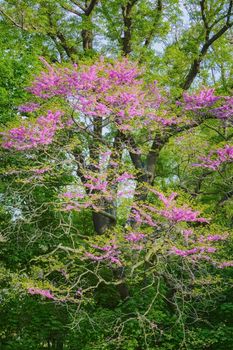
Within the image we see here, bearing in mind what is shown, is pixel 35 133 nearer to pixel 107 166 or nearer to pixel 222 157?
pixel 107 166

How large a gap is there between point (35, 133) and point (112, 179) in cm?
203

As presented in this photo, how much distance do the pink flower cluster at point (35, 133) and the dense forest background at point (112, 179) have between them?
274mm

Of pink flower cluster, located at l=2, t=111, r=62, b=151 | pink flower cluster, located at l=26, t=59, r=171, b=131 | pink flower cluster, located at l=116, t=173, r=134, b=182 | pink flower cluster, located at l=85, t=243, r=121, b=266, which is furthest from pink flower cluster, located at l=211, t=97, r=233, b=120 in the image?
pink flower cluster, located at l=85, t=243, r=121, b=266

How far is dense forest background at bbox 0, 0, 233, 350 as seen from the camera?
9.48 m

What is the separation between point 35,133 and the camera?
8992mm

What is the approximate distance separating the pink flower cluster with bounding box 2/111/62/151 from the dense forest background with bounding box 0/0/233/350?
274 millimetres

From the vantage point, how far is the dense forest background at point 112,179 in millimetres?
9484

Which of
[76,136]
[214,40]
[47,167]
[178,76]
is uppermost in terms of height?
[214,40]

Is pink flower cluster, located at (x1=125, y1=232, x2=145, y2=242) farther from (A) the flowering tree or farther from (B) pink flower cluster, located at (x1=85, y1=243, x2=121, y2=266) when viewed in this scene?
(B) pink flower cluster, located at (x1=85, y1=243, x2=121, y2=266)

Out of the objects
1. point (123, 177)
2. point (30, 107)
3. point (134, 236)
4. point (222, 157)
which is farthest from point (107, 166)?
point (222, 157)

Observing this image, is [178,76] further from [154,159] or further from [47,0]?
[47,0]

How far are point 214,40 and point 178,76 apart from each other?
1.46m

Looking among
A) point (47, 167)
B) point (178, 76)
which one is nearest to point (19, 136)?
point (47, 167)

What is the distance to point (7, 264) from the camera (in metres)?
13.0
